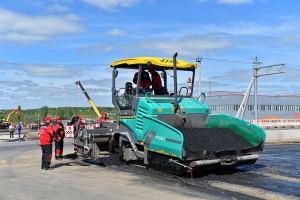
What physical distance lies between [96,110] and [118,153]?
3.90 m

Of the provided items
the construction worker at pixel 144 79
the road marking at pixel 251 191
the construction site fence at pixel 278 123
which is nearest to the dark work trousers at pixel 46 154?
the construction worker at pixel 144 79

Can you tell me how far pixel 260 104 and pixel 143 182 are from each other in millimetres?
61256

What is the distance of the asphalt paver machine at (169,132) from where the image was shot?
865cm

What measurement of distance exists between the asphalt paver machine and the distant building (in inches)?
2029

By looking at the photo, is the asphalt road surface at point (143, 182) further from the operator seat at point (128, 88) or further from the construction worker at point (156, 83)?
the construction worker at point (156, 83)

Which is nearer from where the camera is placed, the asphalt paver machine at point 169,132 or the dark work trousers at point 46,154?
the asphalt paver machine at point 169,132

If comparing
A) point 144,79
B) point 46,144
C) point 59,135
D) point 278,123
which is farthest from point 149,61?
point 278,123

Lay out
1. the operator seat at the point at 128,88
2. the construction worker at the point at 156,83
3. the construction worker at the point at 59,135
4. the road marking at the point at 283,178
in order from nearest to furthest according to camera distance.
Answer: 1. the road marking at the point at 283,178
2. the operator seat at the point at 128,88
3. the construction worker at the point at 156,83
4. the construction worker at the point at 59,135

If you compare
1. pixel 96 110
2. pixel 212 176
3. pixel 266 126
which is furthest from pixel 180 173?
pixel 266 126

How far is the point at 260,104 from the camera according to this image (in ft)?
218

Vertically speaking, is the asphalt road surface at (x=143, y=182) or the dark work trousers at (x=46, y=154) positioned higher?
the dark work trousers at (x=46, y=154)

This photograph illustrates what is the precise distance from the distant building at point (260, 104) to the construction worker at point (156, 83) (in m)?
51.5

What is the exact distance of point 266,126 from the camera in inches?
1543

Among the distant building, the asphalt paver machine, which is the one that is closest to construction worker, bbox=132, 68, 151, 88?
the asphalt paver machine
